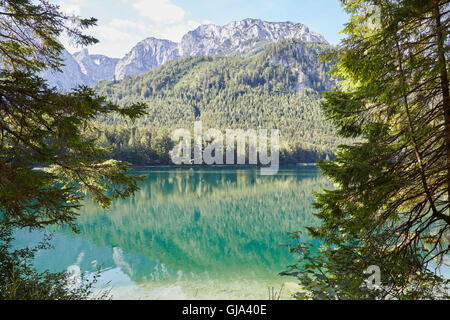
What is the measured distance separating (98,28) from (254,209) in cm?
2231

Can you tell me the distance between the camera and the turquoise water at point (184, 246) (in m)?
9.48

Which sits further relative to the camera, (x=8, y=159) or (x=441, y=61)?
(x=8, y=159)

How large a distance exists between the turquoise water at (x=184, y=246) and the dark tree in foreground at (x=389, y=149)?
152 cm

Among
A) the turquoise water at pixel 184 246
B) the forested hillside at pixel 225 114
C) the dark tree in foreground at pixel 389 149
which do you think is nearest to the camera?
the dark tree in foreground at pixel 389 149

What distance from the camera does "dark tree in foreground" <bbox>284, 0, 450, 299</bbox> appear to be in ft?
9.96

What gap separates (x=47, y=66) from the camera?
4.45 m

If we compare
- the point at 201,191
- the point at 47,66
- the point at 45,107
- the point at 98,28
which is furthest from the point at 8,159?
the point at 201,191

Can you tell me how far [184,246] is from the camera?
14.7 metres

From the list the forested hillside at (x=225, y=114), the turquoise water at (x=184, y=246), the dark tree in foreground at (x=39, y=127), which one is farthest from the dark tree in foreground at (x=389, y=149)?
the forested hillside at (x=225, y=114)

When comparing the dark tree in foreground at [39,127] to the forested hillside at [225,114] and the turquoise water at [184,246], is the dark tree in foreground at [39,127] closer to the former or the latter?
the turquoise water at [184,246]

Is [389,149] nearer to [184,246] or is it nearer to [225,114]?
[184,246]

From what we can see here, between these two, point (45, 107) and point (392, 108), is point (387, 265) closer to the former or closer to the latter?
point (392, 108)

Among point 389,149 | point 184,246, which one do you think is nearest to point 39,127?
point 389,149

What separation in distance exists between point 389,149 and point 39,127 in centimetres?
517
